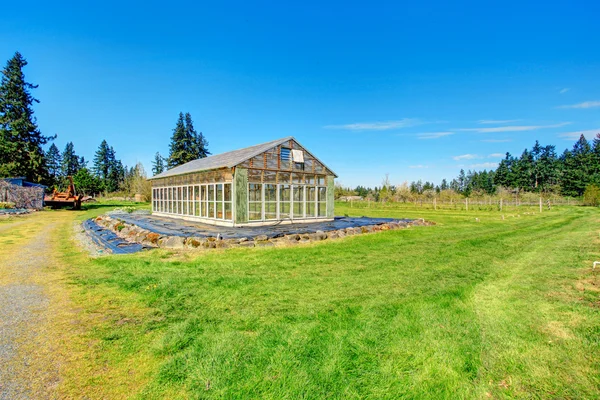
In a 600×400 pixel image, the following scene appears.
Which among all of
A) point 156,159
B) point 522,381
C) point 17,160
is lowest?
point 522,381

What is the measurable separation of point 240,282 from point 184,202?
46.3 feet

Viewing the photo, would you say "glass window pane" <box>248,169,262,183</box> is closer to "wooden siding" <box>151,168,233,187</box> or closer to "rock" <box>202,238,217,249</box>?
"wooden siding" <box>151,168,233,187</box>

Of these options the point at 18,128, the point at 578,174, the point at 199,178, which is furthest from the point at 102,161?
the point at 578,174

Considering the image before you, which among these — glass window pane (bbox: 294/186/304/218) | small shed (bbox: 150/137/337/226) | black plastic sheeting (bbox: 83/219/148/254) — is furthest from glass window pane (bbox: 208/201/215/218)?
black plastic sheeting (bbox: 83/219/148/254)

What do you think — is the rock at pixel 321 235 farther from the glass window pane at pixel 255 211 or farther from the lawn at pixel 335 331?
the glass window pane at pixel 255 211

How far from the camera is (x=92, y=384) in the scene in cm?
267

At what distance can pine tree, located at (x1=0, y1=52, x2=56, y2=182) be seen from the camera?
30.2m

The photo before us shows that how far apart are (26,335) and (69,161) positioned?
91712 millimetres

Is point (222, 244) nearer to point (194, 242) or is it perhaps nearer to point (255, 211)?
point (194, 242)

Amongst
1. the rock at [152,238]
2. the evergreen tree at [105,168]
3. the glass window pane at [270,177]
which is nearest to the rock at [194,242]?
the rock at [152,238]

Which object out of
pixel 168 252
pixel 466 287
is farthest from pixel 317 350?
pixel 168 252

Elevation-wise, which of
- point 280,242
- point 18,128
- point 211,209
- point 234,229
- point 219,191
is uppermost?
point 18,128

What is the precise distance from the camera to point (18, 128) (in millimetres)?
30812

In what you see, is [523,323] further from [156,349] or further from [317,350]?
[156,349]
